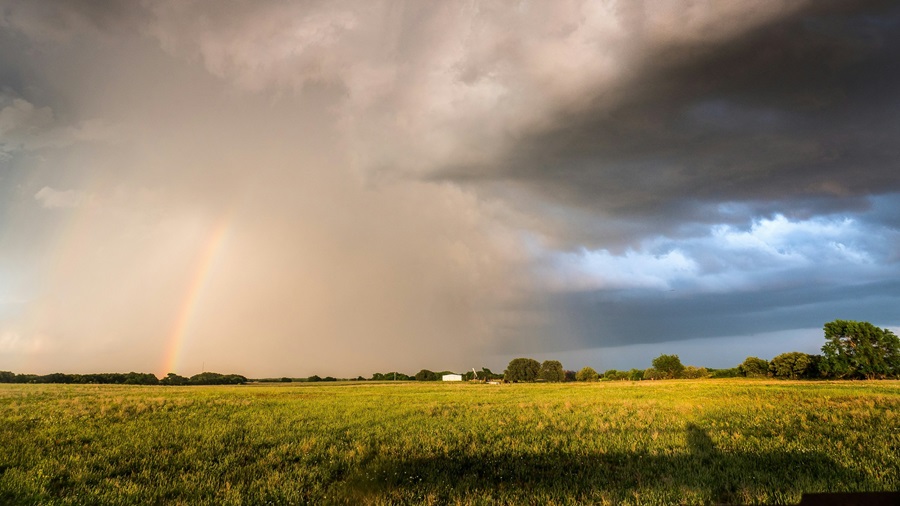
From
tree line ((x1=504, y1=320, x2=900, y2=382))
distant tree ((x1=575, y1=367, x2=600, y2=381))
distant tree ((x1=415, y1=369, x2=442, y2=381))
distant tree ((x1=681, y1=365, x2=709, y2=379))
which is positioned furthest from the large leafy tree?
distant tree ((x1=415, y1=369, x2=442, y2=381))

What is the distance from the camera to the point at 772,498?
29.9 feet

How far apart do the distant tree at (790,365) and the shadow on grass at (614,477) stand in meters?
111

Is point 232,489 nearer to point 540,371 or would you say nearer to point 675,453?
point 675,453

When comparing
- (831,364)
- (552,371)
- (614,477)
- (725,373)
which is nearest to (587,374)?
(552,371)

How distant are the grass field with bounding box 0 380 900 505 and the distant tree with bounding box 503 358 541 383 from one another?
14454cm

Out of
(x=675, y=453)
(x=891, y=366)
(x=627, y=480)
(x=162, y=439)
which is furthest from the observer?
(x=891, y=366)

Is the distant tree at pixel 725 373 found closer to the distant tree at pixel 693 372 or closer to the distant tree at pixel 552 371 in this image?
the distant tree at pixel 693 372

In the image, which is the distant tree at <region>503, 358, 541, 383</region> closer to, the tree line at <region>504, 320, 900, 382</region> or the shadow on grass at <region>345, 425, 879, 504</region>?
the tree line at <region>504, 320, 900, 382</region>

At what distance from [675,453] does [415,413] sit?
1478 cm

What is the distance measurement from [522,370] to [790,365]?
8079cm

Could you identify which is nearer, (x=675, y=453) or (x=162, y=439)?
(x=675, y=453)

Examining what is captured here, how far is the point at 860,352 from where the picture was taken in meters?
94.7

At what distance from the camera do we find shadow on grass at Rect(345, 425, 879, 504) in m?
9.74

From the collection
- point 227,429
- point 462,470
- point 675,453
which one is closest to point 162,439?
point 227,429
